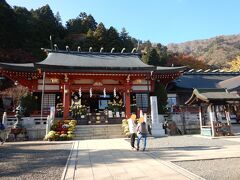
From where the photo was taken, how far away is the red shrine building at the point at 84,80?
70.6ft

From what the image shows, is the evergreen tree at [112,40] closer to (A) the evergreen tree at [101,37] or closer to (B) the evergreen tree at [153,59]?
(A) the evergreen tree at [101,37]

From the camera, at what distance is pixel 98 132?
19094mm

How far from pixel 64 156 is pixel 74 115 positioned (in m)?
11.7

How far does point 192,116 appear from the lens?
21.5 m

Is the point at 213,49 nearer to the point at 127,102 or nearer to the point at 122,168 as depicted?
the point at 127,102

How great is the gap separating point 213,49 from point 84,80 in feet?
272

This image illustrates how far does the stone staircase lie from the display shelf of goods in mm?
547

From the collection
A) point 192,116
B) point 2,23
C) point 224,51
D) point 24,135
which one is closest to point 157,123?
point 192,116

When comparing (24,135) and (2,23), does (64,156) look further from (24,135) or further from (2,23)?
(2,23)

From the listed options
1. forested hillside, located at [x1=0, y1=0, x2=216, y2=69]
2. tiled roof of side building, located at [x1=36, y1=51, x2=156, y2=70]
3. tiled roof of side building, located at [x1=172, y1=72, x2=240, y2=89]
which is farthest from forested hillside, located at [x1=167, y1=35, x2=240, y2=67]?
tiled roof of side building, located at [x1=36, y1=51, x2=156, y2=70]

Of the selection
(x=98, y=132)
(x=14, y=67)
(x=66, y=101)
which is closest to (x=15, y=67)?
(x=14, y=67)

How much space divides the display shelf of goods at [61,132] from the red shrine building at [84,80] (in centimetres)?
245

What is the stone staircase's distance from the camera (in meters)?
18.3

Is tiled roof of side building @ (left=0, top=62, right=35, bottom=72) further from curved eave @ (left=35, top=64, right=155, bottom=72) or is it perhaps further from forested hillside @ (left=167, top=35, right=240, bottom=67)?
forested hillside @ (left=167, top=35, right=240, bottom=67)
